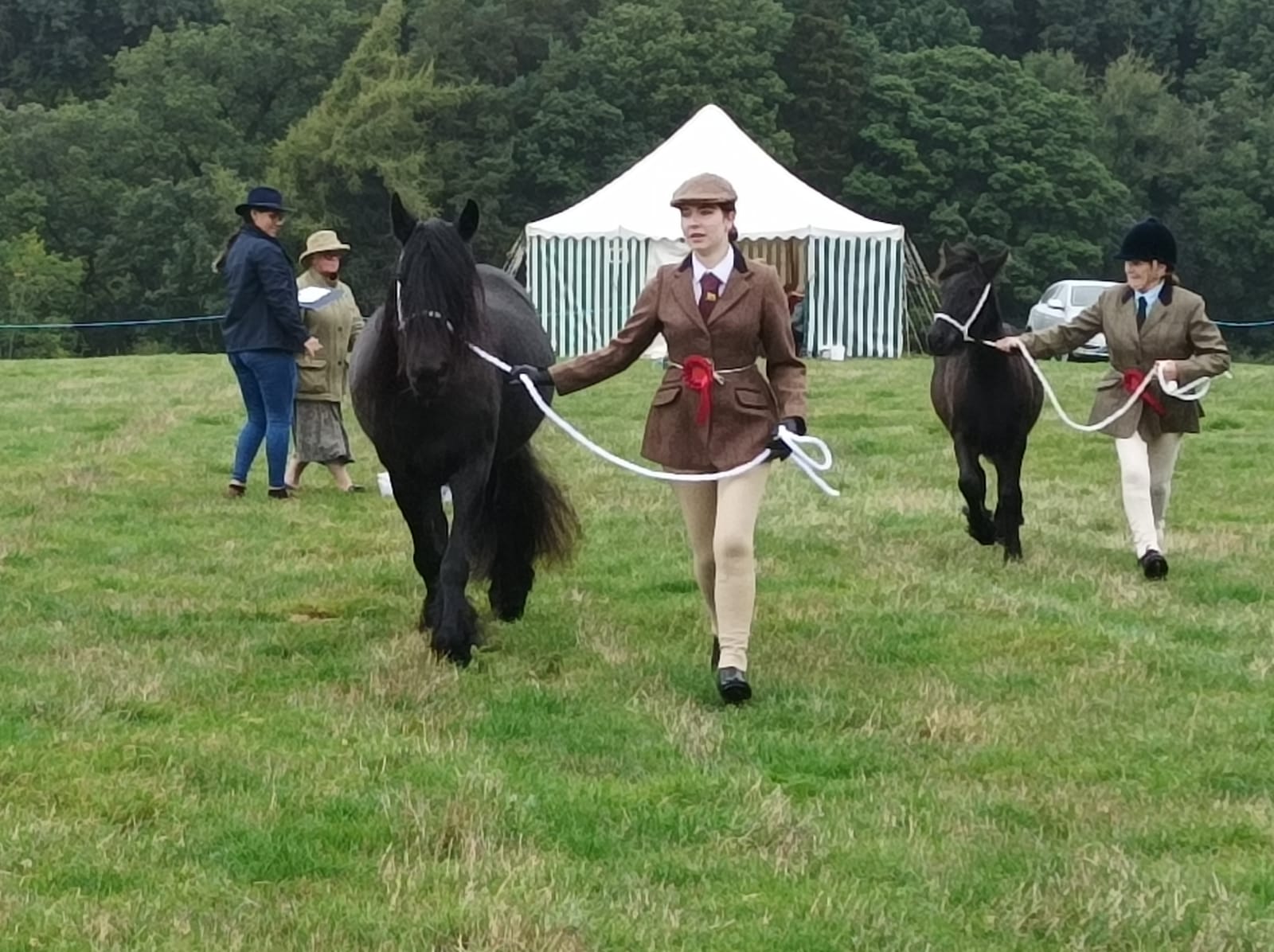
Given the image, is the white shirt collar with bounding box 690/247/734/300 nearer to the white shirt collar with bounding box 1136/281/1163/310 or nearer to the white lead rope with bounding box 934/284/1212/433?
the white lead rope with bounding box 934/284/1212/433

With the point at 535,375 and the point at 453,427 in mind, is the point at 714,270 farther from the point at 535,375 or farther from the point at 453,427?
the point at 453,427

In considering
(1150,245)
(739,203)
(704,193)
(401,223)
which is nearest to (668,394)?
(704,193)

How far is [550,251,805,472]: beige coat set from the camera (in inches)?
272

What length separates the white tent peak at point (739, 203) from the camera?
1187 inches

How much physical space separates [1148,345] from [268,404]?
6279 millimetres

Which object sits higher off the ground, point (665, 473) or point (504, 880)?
point (665, 473)

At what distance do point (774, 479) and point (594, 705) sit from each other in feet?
25.4

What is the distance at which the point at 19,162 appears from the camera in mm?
61562

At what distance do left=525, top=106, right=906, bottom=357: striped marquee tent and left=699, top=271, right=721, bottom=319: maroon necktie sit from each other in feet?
75.0

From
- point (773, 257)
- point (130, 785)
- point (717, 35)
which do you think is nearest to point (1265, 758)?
point (130, 785)

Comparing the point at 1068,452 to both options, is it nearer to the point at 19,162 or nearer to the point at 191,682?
the point at 191,682

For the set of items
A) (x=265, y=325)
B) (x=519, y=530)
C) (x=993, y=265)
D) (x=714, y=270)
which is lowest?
(x=519, y=530)

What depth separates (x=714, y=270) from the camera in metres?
6.95

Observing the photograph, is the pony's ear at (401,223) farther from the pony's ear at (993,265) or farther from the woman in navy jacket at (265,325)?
the woman in navy jacket at (265,325)
